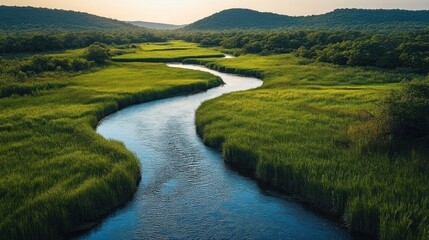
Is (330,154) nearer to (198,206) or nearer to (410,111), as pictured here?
(410,111)

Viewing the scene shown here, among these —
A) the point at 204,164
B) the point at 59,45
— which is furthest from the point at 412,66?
the point at 59,45

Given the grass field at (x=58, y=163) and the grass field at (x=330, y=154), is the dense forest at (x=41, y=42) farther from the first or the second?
the grass field at (x=330, y=154)

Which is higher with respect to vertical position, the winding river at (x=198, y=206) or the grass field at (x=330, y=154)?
the grass field at (x=330, y=154)

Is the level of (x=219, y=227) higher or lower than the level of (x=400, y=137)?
lower

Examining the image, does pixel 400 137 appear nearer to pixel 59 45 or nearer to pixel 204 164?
pixel 204 164

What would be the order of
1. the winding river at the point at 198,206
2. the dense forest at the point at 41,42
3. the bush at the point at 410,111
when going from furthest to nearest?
1. the dense forest at the point at 41,42
2. the bush at the point at 410,111
3. the winding river at the point at 198,206

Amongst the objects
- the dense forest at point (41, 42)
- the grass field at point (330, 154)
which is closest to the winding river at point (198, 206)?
the grass field at point (330, 154)

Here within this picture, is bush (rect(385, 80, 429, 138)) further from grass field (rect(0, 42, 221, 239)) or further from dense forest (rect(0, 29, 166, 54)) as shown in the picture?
dense forest (rect(0, 29, 166, 54))
